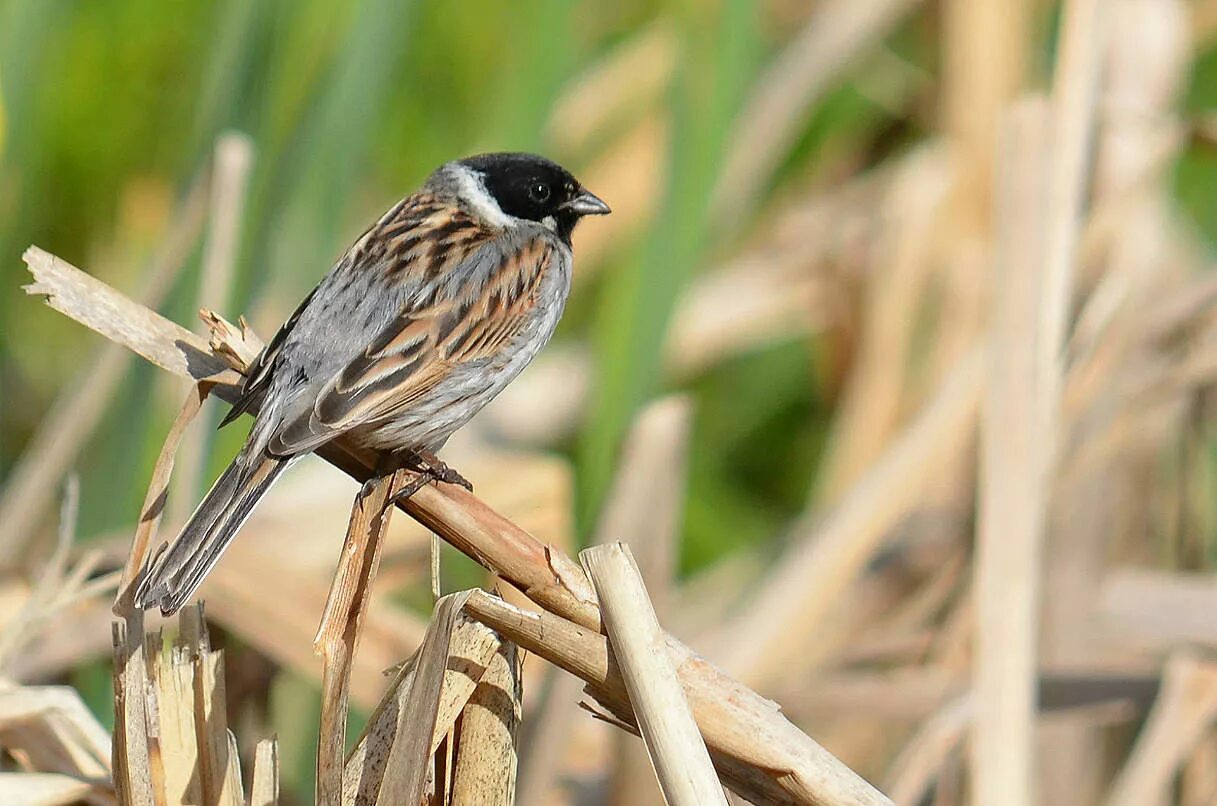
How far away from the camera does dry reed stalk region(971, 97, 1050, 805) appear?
2410 mm

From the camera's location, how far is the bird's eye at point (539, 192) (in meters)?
3.04

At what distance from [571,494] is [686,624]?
22.4 inches

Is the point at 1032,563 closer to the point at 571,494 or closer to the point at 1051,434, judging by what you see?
the point at 1051,434

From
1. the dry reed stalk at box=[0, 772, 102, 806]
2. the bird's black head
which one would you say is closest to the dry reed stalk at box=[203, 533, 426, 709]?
the dry reed stalk at box=[0, 772, 102, 806]

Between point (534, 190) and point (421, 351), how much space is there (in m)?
0.60

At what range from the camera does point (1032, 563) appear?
2.58m

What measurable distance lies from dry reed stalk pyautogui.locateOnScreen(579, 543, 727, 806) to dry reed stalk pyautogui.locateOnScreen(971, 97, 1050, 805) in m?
0.87

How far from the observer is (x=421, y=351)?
2.58m

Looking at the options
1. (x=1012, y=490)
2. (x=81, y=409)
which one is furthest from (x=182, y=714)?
(x=1012, y=490)

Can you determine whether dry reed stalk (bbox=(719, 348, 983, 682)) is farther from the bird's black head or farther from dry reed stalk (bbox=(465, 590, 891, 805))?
dry reed stalk (bbox=(465, 590, 891, 805))

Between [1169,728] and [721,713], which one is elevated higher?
[721,713]

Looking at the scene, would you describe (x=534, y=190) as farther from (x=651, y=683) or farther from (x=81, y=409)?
(x=651, y=683)

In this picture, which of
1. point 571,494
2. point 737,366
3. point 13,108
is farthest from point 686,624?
point 13,108

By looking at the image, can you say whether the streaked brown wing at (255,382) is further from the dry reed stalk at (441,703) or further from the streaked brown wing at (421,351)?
the dry reed stalk at (441,703)
